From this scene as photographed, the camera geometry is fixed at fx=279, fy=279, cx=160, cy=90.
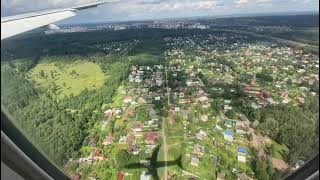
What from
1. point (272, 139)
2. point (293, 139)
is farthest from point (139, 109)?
point (293, 139)

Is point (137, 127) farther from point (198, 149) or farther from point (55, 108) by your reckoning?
point (55, 108)

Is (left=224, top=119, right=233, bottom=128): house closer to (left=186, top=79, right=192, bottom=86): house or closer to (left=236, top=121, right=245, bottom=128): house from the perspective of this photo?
(left=236, top=121, right=245, bottom=128): house

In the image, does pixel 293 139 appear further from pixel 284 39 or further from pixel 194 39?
pixel 194 39

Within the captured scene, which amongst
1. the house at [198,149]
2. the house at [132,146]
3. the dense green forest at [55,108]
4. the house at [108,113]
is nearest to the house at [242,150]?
the house at [198,149]

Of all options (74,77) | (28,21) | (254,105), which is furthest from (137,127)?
(28,21)

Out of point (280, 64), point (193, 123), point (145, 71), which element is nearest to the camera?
point (280, 64)

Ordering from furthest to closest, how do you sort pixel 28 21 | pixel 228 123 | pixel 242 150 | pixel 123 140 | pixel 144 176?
pixel 228 123 < pixel 123 140 < pixel 242 150 < pixel 144 176 < pixel 28 21
